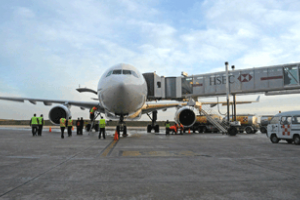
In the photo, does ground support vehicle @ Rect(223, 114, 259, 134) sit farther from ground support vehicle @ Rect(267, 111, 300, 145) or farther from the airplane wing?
the airplane wing

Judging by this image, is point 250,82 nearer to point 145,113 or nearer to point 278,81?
point 278,81

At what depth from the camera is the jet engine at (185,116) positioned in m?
18.3

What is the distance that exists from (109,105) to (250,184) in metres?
9.63

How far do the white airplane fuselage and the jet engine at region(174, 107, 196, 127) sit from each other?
631 centimetres

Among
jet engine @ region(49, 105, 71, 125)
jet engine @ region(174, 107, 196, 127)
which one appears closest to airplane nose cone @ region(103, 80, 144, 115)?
jet engine @ region(174, 107, 196, 127)

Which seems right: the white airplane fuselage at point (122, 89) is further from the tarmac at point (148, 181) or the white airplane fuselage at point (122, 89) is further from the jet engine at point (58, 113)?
the tarmac at point (148, 181)

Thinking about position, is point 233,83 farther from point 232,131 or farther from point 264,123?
point 232,131

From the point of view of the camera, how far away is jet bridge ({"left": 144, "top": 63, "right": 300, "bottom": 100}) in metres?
20.4

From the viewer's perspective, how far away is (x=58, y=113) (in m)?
17.9

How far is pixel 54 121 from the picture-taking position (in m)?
17.7

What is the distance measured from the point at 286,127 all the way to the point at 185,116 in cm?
894

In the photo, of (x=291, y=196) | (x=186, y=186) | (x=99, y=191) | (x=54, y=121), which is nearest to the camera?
(x=291, y=196)

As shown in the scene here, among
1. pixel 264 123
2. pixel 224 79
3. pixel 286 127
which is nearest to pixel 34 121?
pixel 286 127

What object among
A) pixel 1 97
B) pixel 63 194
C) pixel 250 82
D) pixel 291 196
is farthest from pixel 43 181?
pixel 250 82
